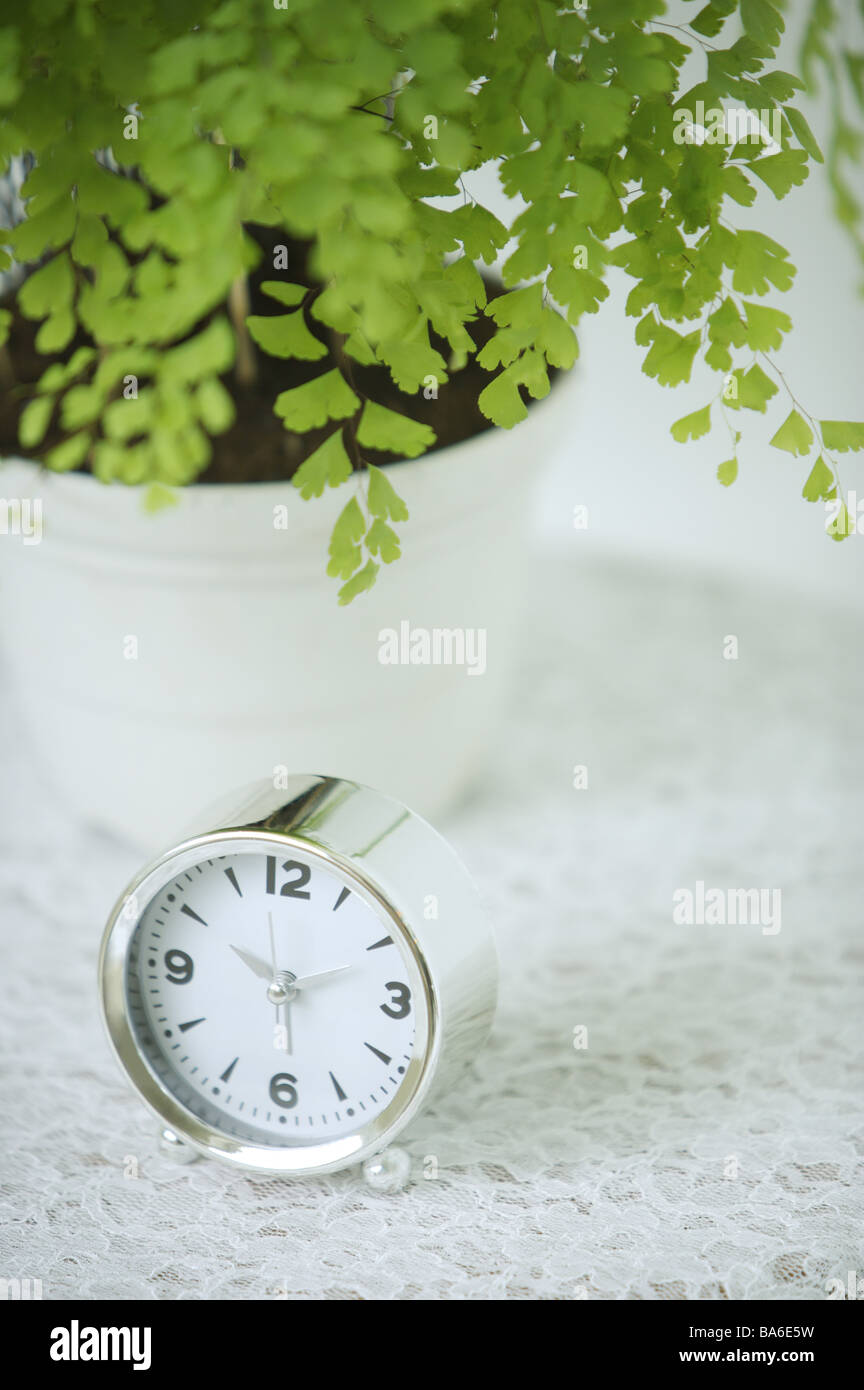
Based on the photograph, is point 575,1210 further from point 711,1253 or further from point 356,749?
point 356,749

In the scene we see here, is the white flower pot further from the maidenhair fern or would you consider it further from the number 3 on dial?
the number 3 on dial

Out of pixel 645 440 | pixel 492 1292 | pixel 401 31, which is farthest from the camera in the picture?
pixel 645 440

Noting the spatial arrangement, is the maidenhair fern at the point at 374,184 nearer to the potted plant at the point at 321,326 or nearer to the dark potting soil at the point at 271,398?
the potted plant at the point at 321,326

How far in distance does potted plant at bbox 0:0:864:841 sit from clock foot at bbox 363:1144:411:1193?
0.30m

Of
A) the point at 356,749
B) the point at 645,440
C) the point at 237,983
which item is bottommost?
the point at 237,983

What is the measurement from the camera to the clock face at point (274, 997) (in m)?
0.65

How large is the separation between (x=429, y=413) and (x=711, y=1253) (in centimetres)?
55

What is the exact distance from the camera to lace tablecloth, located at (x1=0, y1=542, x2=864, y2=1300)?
0.64 metres

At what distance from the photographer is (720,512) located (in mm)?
1427

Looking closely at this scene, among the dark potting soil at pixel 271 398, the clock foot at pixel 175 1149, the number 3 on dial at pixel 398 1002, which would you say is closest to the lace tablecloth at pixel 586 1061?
the clock foot at pixel 175 1149

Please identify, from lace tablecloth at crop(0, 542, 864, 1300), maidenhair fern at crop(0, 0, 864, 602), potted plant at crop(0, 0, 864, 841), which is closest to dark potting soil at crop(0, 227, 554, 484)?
potted plant at crop(0, 0, 864, 841)

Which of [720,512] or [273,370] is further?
[720,512]

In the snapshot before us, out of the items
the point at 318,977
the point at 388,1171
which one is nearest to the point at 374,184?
the point at 318,977

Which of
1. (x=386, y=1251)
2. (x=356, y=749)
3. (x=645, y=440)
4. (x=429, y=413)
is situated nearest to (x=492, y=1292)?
(x=386, y=1251)
